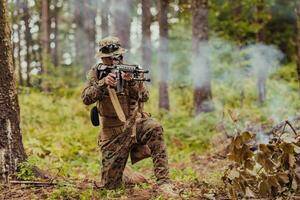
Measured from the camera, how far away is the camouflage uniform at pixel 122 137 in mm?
6191

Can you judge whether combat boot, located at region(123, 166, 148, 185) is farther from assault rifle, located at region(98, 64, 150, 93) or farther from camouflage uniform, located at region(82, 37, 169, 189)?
assault rifle, located at region(98, 64, 150, 93)

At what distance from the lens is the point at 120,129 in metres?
6.41

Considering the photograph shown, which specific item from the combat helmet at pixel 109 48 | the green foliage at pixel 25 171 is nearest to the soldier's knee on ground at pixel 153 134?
the combat helmet at pixel 109 48

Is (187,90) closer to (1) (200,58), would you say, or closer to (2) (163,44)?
(2) (163,44)

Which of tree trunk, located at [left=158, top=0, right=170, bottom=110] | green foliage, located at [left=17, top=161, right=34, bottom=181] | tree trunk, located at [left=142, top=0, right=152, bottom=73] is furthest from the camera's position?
tree trunk, located at [left=142, top=0, right=152, bottom=73]

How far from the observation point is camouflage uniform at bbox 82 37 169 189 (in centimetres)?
619

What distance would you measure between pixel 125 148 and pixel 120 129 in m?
0.25

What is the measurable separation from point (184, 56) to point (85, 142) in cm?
1366

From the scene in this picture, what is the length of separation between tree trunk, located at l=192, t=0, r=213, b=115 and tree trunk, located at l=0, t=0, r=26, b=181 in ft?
24.3

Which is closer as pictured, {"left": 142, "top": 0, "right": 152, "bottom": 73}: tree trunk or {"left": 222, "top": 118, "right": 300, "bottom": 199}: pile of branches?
{"left": 222, "top": 118, "right": 300, "bottom": 199}: pile of branches

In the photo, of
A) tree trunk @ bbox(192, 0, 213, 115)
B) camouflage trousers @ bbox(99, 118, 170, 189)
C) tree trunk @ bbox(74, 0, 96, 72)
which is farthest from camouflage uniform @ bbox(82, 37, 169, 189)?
tree trunk @ bbox(74, 0, 96, 72)

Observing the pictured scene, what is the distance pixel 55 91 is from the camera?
18.7 metres

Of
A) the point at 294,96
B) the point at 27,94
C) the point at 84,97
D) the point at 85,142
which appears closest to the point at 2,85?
the point at 84,97

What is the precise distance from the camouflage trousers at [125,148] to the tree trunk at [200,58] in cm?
743
